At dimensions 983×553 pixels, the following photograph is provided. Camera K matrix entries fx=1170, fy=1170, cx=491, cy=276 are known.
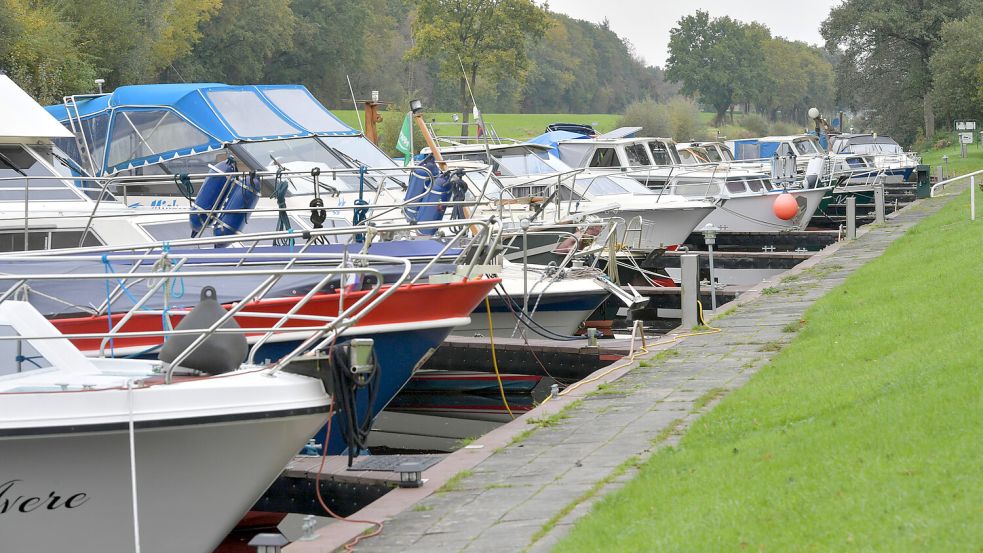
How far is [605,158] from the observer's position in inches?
1126

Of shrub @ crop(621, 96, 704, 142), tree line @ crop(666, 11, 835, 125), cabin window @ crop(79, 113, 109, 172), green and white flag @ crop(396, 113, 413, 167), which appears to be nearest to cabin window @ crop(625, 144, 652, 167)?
green and white flag @ crop(396, 113, 413, 167)

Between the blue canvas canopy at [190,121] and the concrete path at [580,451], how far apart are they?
6421mm

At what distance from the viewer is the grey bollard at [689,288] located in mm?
12914

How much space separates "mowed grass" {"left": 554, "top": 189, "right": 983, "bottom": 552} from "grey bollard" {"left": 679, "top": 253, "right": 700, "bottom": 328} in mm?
2888

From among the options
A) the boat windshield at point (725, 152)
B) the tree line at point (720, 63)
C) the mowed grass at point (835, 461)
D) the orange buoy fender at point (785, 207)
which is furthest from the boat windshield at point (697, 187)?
the tree line at point (720, 63)

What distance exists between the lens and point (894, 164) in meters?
41.3

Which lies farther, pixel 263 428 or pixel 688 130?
pixel 688 130

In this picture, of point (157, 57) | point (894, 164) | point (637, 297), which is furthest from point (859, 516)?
point (157, 57)

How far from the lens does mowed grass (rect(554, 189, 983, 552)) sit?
528 centimetres

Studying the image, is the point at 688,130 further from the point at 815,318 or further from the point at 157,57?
the point at 815,318

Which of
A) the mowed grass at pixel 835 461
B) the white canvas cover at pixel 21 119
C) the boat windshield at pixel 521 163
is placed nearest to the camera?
the mowed grass at pixel 835 461

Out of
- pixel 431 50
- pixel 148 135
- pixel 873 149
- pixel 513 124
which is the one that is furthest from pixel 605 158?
pixel 513 124

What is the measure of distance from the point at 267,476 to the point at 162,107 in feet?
31.4

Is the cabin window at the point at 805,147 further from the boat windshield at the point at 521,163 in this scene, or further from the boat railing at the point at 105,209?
the boat railing at the point at 105,209
